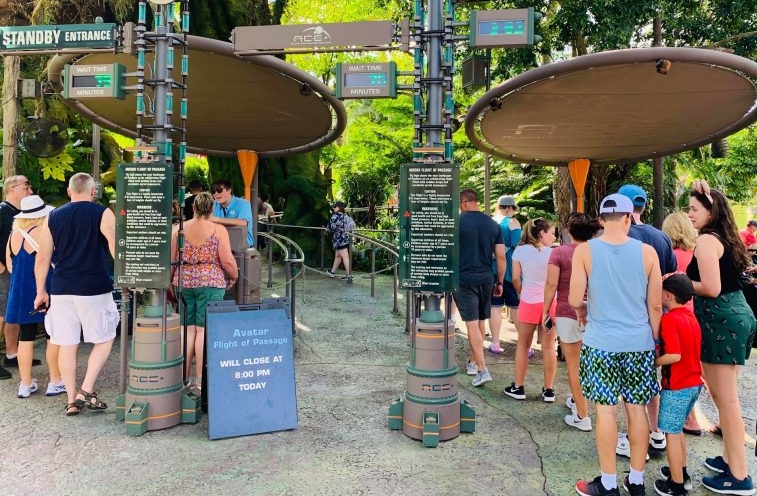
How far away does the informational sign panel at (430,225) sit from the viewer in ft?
14.0

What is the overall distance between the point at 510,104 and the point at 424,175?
→ 3481mm

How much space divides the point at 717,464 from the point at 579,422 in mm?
992

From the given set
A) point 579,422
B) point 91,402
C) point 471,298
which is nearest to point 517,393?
point 579,422

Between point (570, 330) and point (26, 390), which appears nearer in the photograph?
point (570, 330)

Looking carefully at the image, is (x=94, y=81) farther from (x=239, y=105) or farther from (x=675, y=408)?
(x=675, y=408)

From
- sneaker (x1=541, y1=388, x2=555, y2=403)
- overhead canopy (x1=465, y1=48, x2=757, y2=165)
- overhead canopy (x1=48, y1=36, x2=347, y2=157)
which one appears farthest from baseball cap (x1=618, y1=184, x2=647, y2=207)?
overhead canopy (x1=48, y1=36, x2=347, y2=157)

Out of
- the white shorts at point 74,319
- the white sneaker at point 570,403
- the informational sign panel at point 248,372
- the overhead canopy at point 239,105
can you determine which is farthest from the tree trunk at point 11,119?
the white sneaker at point 570,403

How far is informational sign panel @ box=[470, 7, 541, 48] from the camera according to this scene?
4.19 meters

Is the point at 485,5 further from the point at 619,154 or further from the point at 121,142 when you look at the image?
the point at 121,142

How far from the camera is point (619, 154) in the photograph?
985cm

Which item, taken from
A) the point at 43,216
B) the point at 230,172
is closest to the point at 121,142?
the point at 230,172

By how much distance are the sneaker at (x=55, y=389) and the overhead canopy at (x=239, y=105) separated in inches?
133

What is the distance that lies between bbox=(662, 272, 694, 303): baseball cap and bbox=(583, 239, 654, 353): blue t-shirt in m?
0.19

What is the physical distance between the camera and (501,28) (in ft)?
13.9
